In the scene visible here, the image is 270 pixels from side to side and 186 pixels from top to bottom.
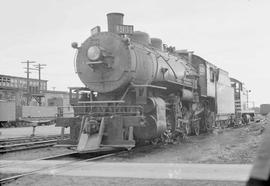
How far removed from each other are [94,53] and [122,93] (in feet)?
5.02

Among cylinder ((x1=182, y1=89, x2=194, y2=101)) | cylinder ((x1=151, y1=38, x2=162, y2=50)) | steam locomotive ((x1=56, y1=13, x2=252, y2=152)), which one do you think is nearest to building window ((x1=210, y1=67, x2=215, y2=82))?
cylinder ((x1=182, y1=89, x2=194, y2=101))

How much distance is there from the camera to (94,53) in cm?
1116

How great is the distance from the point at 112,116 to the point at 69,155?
160 cm

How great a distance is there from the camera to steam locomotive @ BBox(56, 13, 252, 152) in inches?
408

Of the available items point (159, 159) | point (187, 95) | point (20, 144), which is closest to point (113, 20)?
point (187, 95)

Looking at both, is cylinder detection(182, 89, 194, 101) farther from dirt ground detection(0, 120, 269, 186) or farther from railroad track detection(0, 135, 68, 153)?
railroad track detection(0, 135, 68, 153)

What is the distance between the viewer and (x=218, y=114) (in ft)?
63.0

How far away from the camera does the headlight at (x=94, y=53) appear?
1109 centimetres

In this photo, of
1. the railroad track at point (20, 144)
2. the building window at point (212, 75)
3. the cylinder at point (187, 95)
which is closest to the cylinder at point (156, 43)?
the cylinder at point (187, 95)

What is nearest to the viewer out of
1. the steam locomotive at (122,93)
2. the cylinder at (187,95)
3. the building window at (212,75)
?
the steam locomotive at (122,93)

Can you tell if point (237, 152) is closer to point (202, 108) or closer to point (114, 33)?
point (114, 33)

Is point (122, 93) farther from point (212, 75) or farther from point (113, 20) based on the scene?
point (212, 75)

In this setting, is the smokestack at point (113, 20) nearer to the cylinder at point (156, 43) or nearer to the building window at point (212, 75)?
the cylinder at point (156, 43)

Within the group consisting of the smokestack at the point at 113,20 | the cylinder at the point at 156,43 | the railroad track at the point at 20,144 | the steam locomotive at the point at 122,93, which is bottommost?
the railroad track at the point at 20,144
